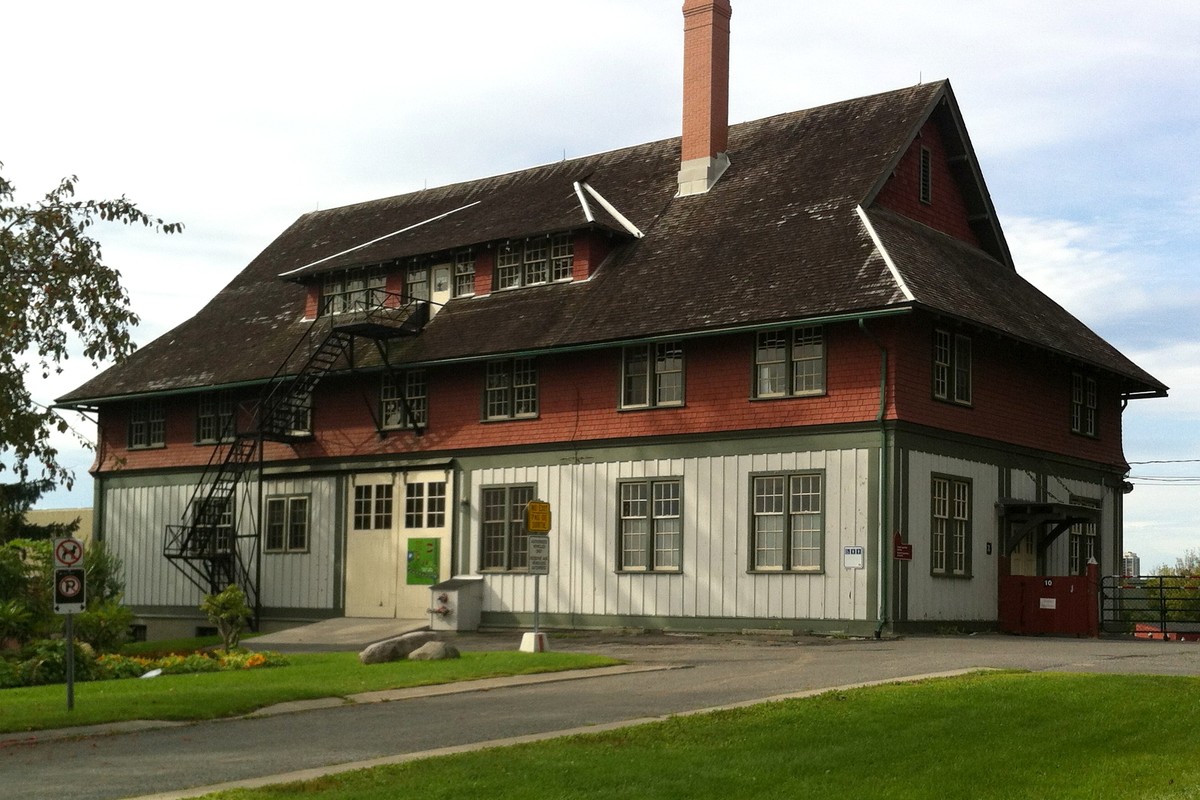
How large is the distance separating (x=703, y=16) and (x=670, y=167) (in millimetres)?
3734

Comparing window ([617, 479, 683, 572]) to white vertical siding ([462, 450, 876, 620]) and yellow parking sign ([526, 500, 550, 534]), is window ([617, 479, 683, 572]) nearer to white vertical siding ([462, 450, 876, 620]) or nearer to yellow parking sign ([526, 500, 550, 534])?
white vertical siding ([462, 450, 876, 620])

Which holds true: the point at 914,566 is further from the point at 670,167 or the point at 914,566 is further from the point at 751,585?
the point at 670,167

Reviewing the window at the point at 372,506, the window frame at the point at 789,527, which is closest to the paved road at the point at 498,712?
the window frame at the point at 789,527

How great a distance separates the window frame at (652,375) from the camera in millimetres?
31453

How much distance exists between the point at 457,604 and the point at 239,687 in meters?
12.7

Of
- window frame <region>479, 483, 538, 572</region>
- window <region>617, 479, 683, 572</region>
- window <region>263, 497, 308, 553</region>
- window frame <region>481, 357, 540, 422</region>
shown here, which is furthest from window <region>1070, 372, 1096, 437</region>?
window <region>263, 497, 308, 553</region>

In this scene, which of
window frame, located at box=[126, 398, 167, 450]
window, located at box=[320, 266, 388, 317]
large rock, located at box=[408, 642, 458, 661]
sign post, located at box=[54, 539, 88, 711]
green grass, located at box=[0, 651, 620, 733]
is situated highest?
window, located at box=[320, 266, 388, 317]

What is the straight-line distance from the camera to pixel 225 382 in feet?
127

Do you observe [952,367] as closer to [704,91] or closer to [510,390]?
[704,91]

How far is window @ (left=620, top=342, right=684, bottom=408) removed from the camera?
31.6 metres

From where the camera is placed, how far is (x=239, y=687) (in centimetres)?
2077

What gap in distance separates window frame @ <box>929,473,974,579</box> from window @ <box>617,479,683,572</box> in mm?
4956

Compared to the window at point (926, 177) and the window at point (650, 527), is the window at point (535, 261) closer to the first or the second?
the window at point (650, 527)

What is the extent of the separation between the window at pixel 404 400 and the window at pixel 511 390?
A: 2061 millimetres
